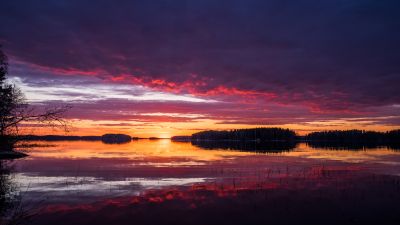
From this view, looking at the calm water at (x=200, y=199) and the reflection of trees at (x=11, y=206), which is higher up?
the reflection of trees at (x=11, y=206)

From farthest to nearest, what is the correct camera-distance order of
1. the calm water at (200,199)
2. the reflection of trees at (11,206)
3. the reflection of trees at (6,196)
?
the reflection of trees at (6,196)
the calm water at (200,199)
the reflection of trees at (11,206)

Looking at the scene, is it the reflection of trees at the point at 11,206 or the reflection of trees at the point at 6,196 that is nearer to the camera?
the reflection of trees at the point at 11,206

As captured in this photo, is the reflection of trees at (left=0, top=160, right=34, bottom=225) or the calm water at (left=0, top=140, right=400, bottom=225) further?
the calm water at (left=0, top=140, right=400, bottom=225)

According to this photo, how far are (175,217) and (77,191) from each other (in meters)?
10.5

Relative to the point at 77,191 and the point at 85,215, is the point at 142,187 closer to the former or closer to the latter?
the point at 77,191

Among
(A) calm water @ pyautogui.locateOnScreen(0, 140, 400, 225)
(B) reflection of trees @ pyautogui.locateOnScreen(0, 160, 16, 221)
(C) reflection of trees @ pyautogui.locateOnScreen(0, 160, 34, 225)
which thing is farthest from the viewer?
(B) reflection of trees @ pyautogui.locateOnScreen(0, 160, 16, 221)

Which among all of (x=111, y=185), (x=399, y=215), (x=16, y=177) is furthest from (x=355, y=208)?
(x=16, y=177)

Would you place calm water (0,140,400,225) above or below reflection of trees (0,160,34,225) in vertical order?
below

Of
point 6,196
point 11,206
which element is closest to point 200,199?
point 11,206

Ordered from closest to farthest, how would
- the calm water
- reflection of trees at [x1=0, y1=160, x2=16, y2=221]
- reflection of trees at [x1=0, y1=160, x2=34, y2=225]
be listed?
reflection of trees at [x1=0, y1=160, x2=34, y2=225] < the calm water < reflection of trees at [x1=0, y1=160, x2=16, y2=221]

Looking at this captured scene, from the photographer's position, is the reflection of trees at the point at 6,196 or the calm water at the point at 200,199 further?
the reflection of trees at the point at 6,196

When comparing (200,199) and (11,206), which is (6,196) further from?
(200,199)

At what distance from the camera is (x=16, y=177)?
32.3m

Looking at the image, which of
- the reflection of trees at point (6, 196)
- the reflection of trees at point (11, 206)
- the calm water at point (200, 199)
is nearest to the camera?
the reflection of trees at point (11, 206)
